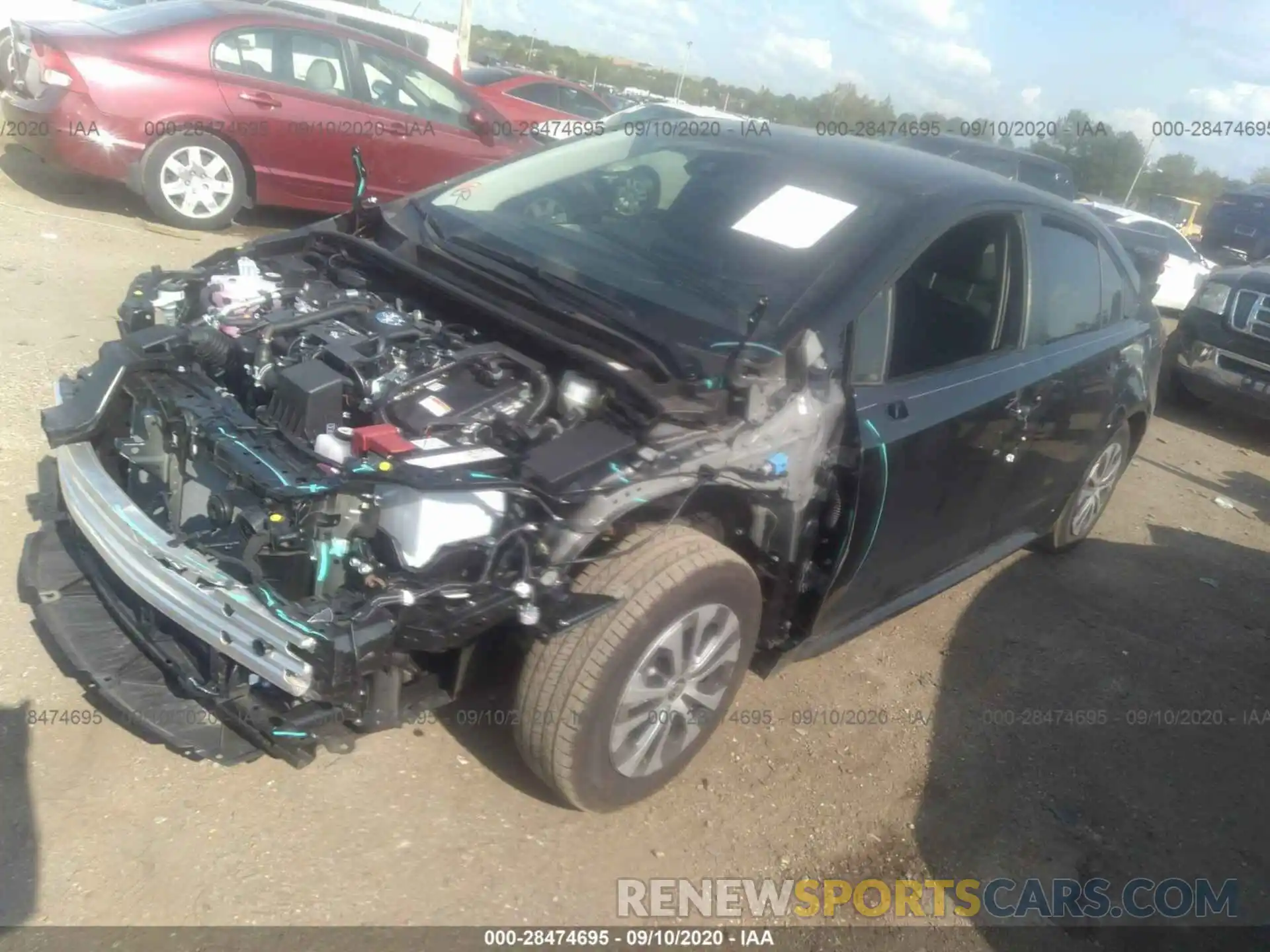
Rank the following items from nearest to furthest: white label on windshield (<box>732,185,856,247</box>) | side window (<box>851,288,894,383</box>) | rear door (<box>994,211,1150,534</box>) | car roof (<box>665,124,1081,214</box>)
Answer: side window (<box>851,288,894,383</box>) → white label on windshield (<box>732,185,856,247</box>) → car roof (<box>665,124,1081,214</box>) → rear door (<box>994,211,1150,534</box>)

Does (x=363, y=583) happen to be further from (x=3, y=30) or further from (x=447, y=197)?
(x=3, y=30)

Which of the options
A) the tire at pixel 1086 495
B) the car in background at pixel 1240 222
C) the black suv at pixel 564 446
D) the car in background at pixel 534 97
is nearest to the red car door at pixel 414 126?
the car in background at pixel 534 97

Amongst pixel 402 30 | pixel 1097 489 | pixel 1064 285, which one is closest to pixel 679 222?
pixel 1064 285

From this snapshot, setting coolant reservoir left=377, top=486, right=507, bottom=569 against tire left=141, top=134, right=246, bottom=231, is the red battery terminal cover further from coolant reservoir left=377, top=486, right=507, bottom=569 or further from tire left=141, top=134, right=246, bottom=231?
tire left=141, top=134, right=246, bottom=231

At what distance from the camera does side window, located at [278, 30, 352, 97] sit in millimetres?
7520

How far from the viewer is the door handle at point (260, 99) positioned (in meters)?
7.16

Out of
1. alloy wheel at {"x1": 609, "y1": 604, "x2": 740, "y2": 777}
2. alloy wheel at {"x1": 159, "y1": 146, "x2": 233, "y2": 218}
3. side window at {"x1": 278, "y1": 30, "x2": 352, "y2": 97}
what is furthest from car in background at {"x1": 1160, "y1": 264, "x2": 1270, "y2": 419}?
alloy wheel at {"x1": 159, "y1": 146, "x2": 233, "y2": 218}

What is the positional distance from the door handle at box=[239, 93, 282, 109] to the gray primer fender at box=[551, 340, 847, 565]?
233 inches

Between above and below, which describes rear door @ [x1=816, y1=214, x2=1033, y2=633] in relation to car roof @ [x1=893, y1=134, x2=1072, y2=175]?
below

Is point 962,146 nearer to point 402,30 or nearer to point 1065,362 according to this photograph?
point 402,30

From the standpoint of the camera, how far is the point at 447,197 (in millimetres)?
3844

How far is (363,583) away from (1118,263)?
12.5 ft

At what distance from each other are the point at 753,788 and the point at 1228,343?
6644 millimetres

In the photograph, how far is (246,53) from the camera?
7.28 meters
